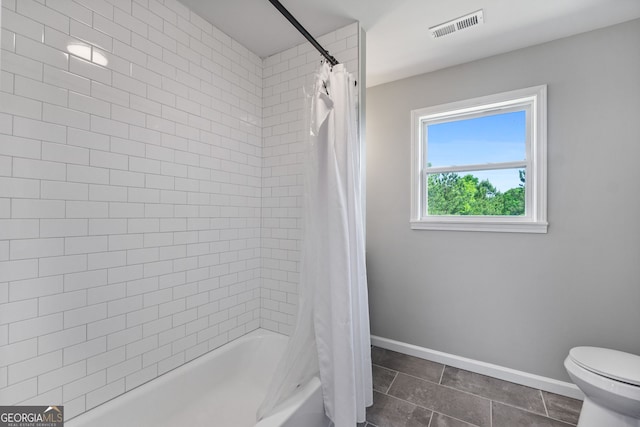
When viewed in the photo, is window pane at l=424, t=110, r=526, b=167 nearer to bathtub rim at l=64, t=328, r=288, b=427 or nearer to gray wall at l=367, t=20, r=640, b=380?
gray wall at l=367, t=20, r=640, b=380

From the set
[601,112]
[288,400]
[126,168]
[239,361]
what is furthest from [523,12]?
[239,361]

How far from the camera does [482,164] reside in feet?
7.21

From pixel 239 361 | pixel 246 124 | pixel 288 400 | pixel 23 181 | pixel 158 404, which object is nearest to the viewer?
pixel 23 181

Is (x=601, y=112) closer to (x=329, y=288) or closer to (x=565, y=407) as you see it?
(x=565, y=407)

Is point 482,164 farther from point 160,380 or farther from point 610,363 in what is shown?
point 160,380

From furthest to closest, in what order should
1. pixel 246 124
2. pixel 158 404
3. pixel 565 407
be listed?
pixel 246 124 < pixel 565 407 < pixel 158 404

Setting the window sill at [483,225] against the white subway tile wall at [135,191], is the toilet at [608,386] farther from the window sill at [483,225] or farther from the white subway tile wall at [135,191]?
the white subway tile wall at [135,191]

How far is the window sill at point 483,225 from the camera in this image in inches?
76.1

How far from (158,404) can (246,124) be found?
1.85 metres

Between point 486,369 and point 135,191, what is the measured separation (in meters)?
2.72

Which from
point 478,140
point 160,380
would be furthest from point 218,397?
point 478,140

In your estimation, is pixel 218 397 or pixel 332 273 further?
pixel 218 397

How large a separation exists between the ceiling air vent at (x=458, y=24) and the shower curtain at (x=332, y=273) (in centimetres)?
84

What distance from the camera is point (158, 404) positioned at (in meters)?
1.43
